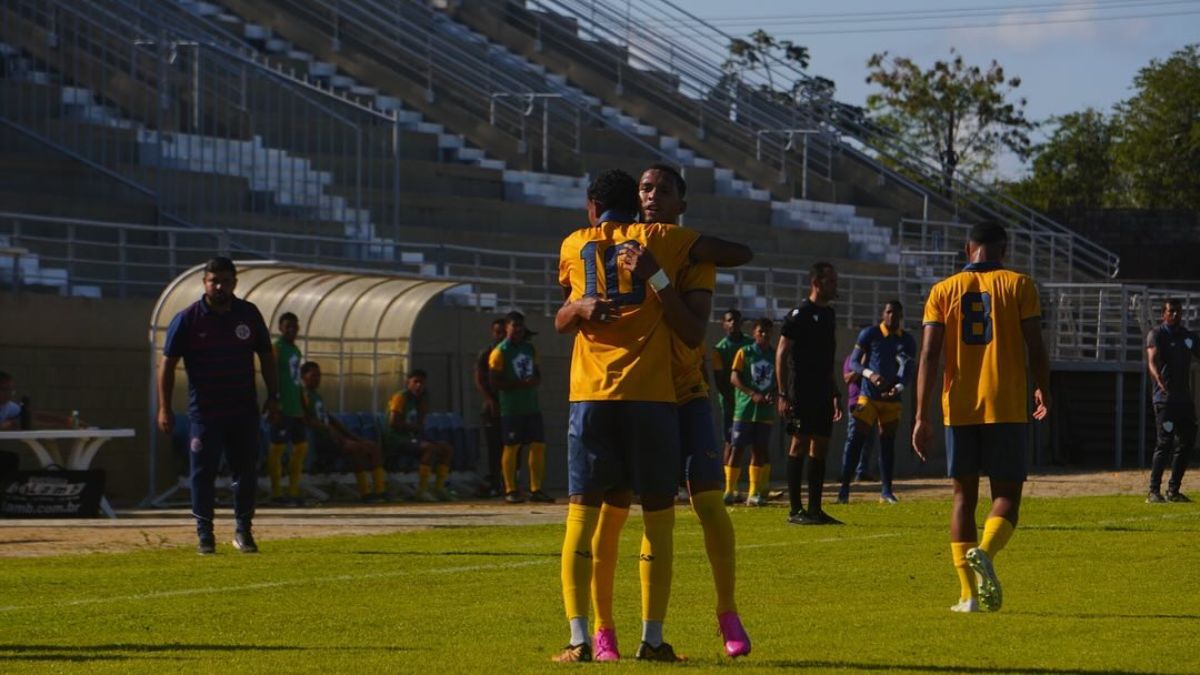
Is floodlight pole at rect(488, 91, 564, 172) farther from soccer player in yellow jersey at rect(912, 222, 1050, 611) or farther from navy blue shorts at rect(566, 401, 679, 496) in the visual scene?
navy blue shorts at rect(566, 401, 679, 496)

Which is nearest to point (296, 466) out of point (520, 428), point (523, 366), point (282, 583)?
point (520, 428)

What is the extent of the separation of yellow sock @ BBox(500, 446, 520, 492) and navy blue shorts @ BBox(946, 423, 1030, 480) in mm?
11415

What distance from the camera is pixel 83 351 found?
72.5ft

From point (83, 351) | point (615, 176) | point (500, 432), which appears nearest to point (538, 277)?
point (500, 432)

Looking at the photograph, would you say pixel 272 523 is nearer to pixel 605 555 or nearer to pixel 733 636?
pixel 605 555

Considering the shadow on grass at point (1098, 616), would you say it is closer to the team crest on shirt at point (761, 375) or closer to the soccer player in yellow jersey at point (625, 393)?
the soccer player in yellow jersey at point (625, 393)

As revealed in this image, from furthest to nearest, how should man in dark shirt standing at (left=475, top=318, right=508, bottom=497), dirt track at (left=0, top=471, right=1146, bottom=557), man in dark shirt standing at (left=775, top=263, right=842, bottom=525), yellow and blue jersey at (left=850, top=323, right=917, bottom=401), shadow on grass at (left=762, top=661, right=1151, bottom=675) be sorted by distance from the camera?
man in dark shirt standing at (left=475, top=318, right=508, bottom=497), yellow and blue jersey at (left=850, top=323, right=917, bottom=401), man in dark shirt standing at (left=775, top=263, right=842, bottom=525), dirt track at (left=0, top=471, right=1146, bottom=557), shadow on grass at (left=762, top=661, right=1151, bottom=675)

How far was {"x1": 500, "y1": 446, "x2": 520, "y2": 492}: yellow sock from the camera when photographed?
22312 millimetres

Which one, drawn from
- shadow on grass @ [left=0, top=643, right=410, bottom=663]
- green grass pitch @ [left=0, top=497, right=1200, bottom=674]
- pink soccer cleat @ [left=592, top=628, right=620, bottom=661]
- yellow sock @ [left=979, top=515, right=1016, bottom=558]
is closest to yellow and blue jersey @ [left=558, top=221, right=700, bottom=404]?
pink soccer cleat @ [left=592, top=628, right=620, bottom=661]

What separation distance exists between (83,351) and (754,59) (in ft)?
77.9

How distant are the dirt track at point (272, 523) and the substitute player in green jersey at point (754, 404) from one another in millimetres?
1858

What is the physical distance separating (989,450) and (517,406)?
11571mm

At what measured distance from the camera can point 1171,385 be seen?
66.5ft

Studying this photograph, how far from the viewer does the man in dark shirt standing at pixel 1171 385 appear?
20.3 metres
